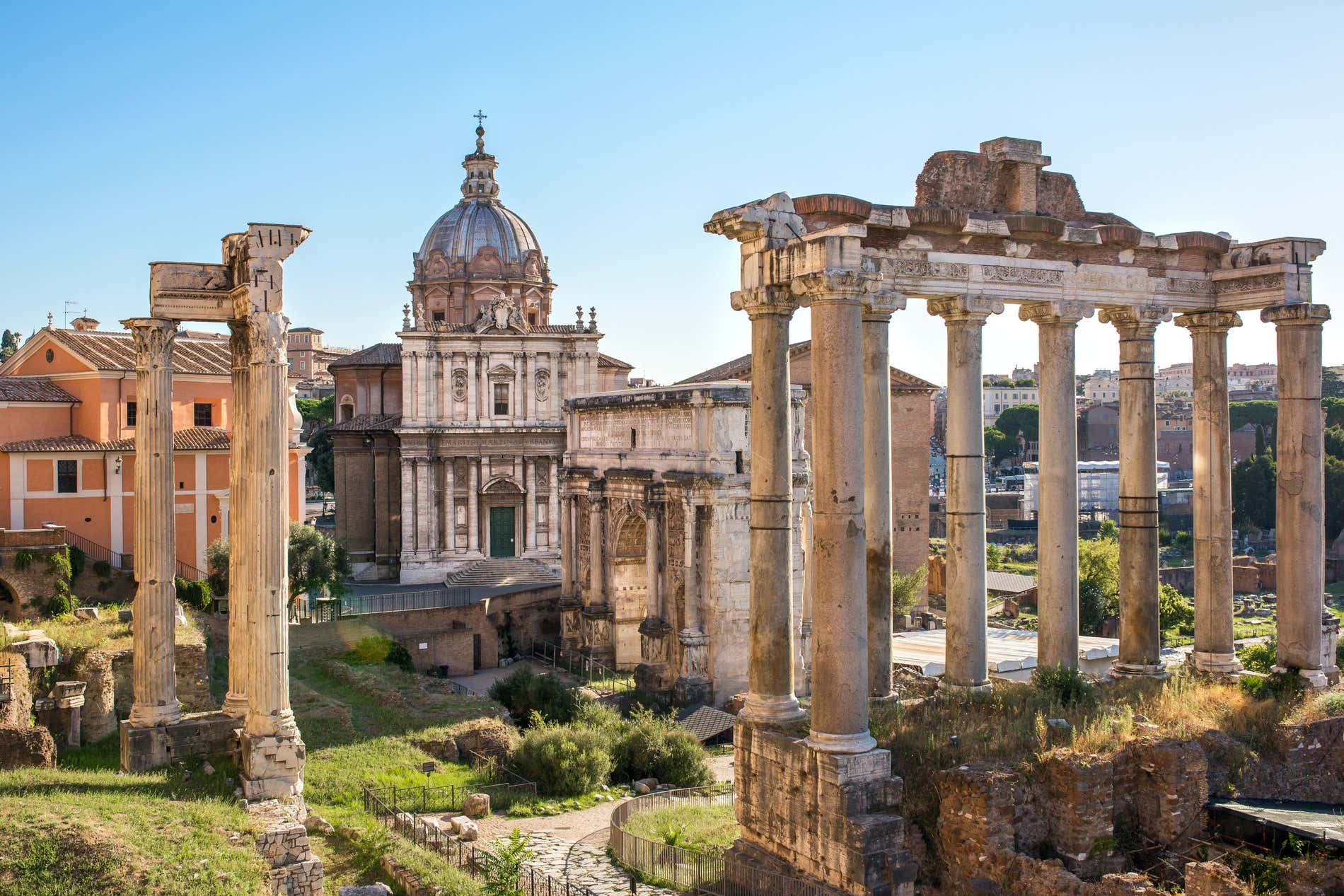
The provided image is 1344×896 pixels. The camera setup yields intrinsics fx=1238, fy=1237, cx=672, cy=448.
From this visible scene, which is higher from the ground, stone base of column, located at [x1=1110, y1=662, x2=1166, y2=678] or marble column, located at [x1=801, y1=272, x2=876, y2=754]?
marble column, located at [x1=801, y1=272, x2=876, y2=754]

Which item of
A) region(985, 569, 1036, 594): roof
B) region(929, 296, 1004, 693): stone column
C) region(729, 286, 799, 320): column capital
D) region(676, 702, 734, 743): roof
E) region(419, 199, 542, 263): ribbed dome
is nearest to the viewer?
region(729, 286, 799, 320): column capital

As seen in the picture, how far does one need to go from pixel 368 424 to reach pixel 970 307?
36.1 m

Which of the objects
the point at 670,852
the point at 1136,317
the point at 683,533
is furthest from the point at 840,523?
the point at 683,533

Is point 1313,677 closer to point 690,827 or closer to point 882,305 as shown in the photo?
point 882,305

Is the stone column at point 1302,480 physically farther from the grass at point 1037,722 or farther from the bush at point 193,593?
the bush at point 193,593

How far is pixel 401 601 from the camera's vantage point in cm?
4003

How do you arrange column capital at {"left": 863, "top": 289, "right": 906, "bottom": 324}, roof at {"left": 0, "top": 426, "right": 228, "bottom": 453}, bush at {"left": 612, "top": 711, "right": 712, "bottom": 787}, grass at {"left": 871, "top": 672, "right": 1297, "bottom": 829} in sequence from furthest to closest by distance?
roof at {"left": 0, "top": 426, "right": 228, "bottom": 453} → bush at {"left": 612, "top": 711, "right": 712, "bottom": 787} → column capital at {"left": 863, "top": 289, "right": 906, "bottom": 324} → grass at {"left": 871, "top": 672, "right": 1297, "bottom": 829}

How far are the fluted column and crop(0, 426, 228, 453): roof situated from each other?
19.9 metres

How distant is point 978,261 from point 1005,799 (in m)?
6.33

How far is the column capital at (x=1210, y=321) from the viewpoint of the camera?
16594mm

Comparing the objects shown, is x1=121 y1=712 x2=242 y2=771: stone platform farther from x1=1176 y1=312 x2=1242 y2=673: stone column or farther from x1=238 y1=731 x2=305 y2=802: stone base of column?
x1=1176 y1=312 x2=1242 y2=673: stone column

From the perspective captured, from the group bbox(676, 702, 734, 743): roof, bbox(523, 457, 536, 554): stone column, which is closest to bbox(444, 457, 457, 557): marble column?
bbox(523, 457, 536, 554): stone column

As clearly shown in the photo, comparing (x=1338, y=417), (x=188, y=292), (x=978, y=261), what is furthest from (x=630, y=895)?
(x=1338, y=417)

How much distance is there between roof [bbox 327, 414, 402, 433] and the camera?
46906mm
